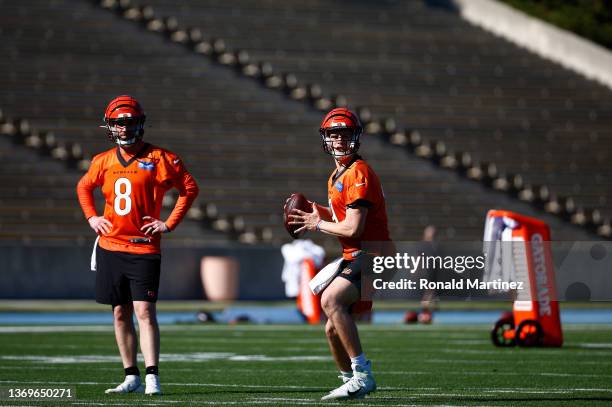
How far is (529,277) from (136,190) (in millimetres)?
5970

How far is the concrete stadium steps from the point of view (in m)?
33.3

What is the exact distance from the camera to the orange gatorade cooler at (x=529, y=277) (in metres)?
13.2

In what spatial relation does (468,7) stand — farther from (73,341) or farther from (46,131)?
(73,341)

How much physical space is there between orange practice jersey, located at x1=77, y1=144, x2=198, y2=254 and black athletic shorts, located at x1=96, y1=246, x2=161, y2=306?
0.05m

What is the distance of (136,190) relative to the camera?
→ 336 inches

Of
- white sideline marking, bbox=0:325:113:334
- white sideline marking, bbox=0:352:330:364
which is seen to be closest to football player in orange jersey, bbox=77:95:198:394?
white sideline marking, bbox=0:352:330:364

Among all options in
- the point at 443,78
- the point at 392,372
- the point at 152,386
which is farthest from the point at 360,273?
the point at 443,78

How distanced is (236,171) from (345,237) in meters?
22.3

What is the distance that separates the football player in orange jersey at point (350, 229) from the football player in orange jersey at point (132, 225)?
1.14m

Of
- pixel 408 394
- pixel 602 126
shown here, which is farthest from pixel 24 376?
pixel 602 126

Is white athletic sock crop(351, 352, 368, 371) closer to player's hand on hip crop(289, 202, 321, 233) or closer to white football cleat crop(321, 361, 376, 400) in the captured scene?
white football cleat crop(321, 361, 376, 400)

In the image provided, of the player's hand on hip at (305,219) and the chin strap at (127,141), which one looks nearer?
the player's hand on hip at (305,219)

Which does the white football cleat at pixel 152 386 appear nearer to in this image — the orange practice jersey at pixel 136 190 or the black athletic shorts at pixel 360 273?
the orange practice jersey at pixel 136 190

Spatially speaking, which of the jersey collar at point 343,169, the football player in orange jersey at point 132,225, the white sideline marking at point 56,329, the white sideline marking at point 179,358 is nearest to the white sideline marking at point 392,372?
the white sideline marking at point 179,358
